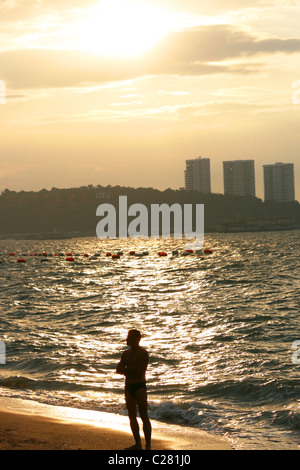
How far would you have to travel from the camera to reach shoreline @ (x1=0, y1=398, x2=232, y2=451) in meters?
12.6

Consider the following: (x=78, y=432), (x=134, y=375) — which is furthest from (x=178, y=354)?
(x=134, y=375)

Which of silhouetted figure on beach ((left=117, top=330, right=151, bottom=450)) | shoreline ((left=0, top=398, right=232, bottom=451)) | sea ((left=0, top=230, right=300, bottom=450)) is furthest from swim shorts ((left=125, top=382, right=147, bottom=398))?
sea ((left=0, top=230, right=300, bottom=450))

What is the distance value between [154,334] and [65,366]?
678 cm

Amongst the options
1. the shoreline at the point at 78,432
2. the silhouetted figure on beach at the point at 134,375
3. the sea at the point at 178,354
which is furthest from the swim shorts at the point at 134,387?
the sea at the point at 178,354

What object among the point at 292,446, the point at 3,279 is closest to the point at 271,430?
the point at 292,446

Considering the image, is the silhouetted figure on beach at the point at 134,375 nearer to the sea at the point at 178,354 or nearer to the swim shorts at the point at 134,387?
the swim shorts at the point at 134,387

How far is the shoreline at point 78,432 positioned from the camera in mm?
12648

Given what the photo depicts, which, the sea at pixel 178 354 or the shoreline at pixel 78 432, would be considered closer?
the shoreline at pixel 78 432

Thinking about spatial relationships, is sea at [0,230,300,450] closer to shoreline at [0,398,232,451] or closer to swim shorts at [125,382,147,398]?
shoreline at [0,398,232,451]

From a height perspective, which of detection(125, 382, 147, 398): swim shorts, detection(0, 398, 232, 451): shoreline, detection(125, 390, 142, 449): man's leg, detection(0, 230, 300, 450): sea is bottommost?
detection(0, 230, 300, 450): sea

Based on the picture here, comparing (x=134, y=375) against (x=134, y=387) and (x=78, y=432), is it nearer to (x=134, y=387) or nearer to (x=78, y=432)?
(x=134, y=387)

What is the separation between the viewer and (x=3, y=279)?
75.0 meters

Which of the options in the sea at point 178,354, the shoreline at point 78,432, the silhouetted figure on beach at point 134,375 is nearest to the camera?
the silhouetted figure on beach at point 134,375

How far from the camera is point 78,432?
543 inches
